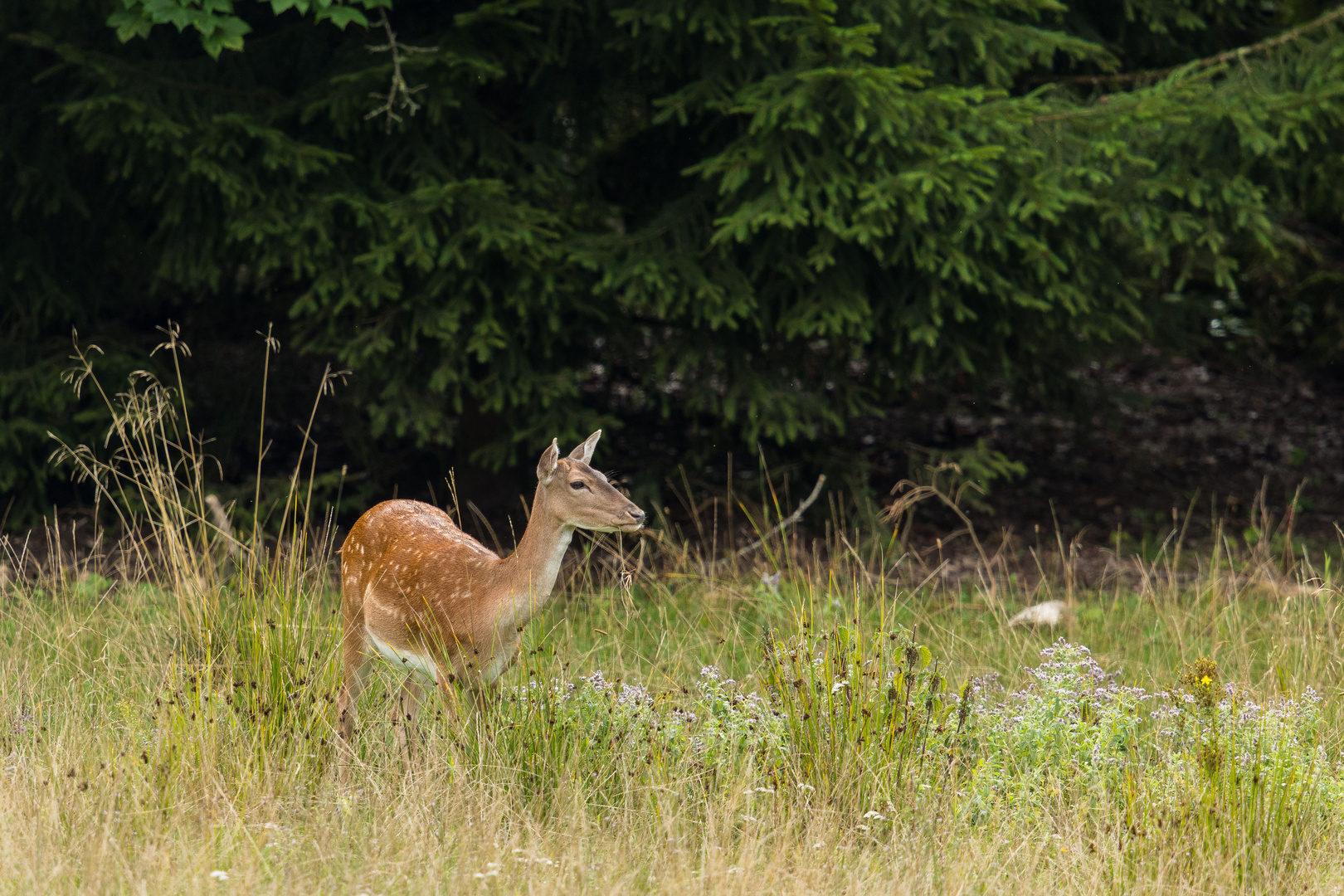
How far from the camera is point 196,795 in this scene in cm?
405

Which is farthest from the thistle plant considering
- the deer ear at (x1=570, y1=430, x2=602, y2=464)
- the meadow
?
the deer ear at (x1=570, y1=430, x2=602, y2=464)

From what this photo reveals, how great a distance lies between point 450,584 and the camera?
472 cm

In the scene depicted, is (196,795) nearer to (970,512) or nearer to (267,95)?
(267,95)

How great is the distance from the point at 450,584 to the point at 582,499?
0.71 meters

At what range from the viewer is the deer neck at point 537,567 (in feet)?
14.3

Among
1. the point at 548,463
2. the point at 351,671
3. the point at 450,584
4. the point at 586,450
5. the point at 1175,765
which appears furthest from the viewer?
the point at 351,671

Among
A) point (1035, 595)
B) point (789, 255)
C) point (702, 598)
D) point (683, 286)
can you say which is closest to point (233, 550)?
point (702, 598)

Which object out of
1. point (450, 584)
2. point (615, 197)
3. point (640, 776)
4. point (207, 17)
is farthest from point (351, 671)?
point (615, 197)

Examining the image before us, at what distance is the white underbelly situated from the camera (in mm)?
4664

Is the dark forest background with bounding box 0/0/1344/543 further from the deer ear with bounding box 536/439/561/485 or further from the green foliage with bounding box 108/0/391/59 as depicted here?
the deer ear with bounding box 536/439/561/485

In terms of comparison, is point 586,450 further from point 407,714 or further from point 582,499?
point 407,714

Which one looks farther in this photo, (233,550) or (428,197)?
(428,197)

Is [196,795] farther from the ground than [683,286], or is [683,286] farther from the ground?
[683,286]

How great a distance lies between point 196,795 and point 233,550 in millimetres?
1008
